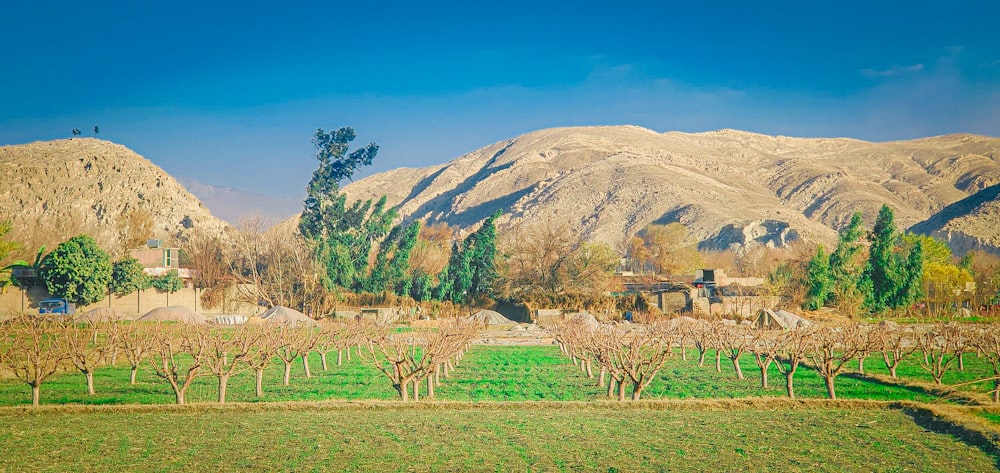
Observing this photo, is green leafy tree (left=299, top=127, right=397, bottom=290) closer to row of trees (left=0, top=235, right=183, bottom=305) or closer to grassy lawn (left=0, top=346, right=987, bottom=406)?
row of trees (left=0, top=235, right=183, bottom=305)

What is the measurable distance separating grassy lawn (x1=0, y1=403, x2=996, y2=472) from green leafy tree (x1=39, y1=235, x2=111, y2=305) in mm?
28935

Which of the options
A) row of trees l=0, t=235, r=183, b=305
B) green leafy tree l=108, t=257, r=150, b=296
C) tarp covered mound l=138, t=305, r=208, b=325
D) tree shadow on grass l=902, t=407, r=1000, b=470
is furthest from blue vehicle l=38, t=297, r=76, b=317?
tree shadow on grass l=902, t=407, r=1000, b=470

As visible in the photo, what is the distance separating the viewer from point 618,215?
124 m

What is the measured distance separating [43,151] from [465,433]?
101074mm

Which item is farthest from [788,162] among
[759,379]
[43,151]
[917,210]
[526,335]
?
[759,379]

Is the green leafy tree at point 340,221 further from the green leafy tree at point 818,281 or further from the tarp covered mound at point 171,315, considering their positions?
the green leafy tree at point 818,281

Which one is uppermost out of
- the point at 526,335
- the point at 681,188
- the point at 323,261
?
the point at 681,188

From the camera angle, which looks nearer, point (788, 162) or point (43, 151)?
point (43, 151)

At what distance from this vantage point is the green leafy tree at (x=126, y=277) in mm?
46188

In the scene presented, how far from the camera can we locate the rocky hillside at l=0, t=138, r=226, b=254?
293 ft

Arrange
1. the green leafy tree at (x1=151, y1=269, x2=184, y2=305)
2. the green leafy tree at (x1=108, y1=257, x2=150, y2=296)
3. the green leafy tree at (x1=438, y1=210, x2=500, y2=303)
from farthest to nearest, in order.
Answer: the green leafy tree at (x1=438, y1=210, x2=500, y2=303), the green leafy tree at (x1=151, y1=269, x2=184, y2=305), the green leafy tree at (x1=108, y1=257, x2=150, y2=296)

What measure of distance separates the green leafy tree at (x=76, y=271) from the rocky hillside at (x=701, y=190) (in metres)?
65.6

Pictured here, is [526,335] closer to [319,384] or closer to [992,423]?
[319,384]

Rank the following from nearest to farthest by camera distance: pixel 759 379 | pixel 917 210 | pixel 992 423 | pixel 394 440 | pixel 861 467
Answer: pixel 861 467 → pixel 394 440 → pixel 992 423 → pixel 759 379 → pixel 917 210
